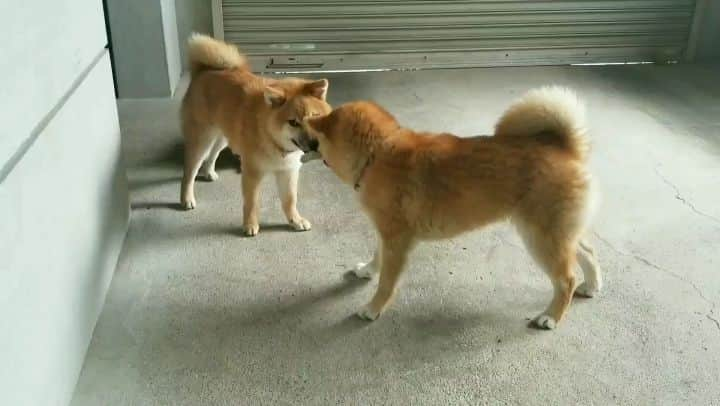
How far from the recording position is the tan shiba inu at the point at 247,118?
2.36 m

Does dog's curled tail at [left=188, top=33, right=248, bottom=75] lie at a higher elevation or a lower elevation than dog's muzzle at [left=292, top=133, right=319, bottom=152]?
higher

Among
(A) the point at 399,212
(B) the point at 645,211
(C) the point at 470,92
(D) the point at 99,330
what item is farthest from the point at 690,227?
(D) the point at 99,330

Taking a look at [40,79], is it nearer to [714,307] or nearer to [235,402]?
[235,402]

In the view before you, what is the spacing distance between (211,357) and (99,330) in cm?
43

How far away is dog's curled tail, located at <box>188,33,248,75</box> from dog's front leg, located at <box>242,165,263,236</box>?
608mm

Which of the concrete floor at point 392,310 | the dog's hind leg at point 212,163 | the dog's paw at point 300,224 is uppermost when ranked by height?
the dog's hind leg at point 212,163

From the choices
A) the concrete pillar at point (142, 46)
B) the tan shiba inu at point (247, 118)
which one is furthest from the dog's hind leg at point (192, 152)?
the concrete pillar at point (142, 46)

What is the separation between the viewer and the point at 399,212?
2.00 metres

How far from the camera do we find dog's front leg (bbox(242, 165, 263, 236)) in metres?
2.57

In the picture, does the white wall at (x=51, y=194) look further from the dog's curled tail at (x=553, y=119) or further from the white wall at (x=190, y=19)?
the white wall at (x=190, y=19)

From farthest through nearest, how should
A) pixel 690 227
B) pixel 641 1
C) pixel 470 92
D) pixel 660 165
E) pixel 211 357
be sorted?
pixel 641 1
pixel 470 92
pixel 660 165
pixel 690 227
pixel 211 357

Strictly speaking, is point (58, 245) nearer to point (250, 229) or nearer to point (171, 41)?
point (250, 229)

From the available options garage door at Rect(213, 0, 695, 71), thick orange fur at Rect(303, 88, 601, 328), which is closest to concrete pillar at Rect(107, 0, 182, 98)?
garage door at Rect(213, 0, 695, 71)

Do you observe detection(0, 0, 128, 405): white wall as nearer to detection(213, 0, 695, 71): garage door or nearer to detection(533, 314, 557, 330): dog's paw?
detection(533, 314, 557, 330): dog's paw
